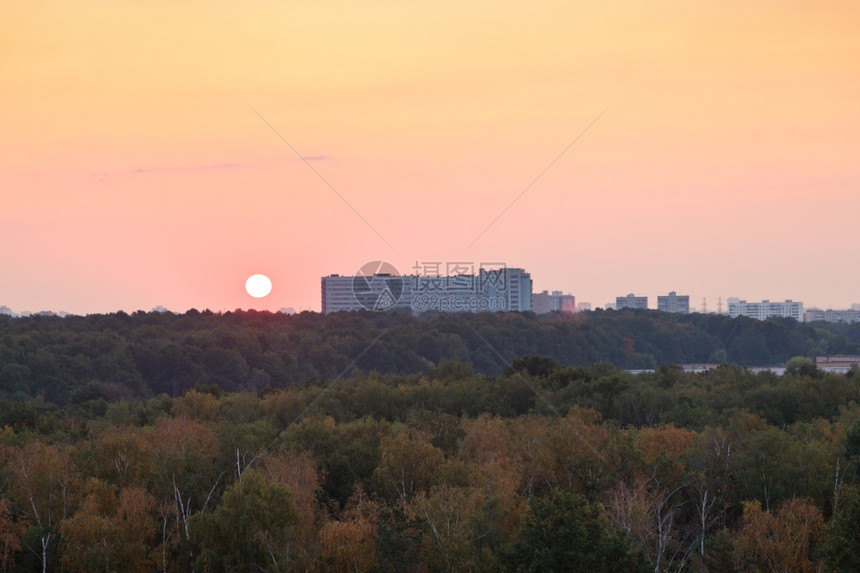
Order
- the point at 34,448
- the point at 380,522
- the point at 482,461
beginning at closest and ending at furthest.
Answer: the point at 380,522, the point at 482,461, the point at 34,448

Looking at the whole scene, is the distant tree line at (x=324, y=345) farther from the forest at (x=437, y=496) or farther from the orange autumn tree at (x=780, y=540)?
the orange autumn tree at (x=780, y=540)

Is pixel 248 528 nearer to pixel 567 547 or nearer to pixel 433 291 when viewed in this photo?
pixel 567 547

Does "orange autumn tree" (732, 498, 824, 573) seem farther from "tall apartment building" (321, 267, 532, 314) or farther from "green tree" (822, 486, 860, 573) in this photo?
"tall apartment building" (321, 267, 532, 314)

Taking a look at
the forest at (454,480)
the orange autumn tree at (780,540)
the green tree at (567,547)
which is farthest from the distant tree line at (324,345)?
the green tree at (567,547)

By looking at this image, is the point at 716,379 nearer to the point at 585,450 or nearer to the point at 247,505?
the point at 585,450

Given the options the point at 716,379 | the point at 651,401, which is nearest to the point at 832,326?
the point at 716,379

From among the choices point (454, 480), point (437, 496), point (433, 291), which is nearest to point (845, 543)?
point (437, 496)

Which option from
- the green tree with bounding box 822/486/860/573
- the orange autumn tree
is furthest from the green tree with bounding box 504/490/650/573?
the green tree with bounding box 822/486/860/573

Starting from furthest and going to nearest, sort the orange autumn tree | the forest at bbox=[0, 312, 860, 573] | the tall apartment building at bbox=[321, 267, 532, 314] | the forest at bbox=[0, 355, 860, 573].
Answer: the tall apartment building at bbox=[321, 267, 532, 314]
the forest at bbox=[0, 312, 860, 573]
the forest at bbox=[0, 355, 860, 573]
the orange autumn tree
